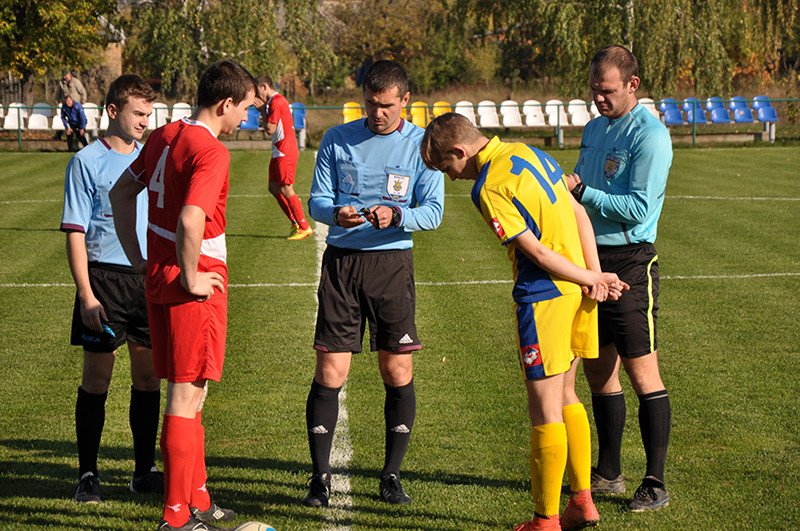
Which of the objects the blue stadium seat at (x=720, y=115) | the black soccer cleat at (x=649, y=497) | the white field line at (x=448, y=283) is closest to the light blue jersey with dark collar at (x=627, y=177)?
the black soccer cleat at (x=649, y=497)

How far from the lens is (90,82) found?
45.2 metres

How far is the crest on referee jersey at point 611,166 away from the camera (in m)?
4.51

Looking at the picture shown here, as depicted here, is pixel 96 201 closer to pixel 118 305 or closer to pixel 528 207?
pixel 118 305

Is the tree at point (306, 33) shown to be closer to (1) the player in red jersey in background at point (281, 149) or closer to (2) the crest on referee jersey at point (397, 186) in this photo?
(1) the player in red jersey in background at point (281, 149)

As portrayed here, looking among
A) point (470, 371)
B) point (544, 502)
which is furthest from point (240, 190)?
point (544, 502)

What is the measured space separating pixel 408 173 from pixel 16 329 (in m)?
4.96

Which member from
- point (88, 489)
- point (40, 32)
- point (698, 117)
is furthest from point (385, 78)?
point (40, 32)

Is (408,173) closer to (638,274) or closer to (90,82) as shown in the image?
(638,274)

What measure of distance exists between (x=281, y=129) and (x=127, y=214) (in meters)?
8.07

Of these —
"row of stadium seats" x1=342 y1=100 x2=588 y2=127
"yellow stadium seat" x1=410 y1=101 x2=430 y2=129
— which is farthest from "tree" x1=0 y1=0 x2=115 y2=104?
"yellow stadium seat" x1=410 y1=101 x2=430 y2=129

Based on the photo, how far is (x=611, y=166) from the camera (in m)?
4.55

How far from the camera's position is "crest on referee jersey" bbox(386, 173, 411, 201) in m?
4.64

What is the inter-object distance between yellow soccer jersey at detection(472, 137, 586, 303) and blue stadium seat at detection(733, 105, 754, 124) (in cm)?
2642

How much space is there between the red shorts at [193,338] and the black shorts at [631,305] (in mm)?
1929
